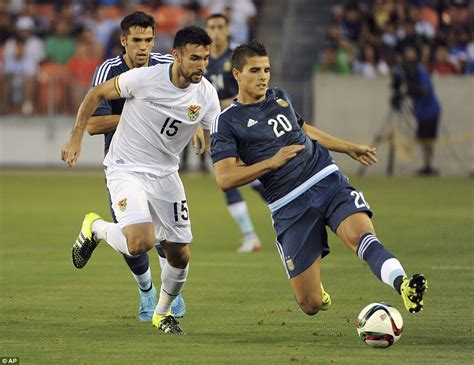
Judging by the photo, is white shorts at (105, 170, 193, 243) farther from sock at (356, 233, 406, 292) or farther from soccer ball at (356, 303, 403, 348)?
soccer ball at (356, 303, 403, 348)

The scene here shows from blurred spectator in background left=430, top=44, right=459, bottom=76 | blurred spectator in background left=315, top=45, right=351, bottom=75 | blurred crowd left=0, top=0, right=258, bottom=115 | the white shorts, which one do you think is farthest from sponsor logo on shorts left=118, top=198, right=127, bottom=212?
blurred spectator in background left=315, top=45, right=351, bottom=75

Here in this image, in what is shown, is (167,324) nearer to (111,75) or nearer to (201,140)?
(201,140)

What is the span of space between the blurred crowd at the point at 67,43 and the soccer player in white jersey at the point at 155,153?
1798 cm

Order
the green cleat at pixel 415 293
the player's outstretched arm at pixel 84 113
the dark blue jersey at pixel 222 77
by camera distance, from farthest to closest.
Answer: the dark blue jersey at pixel 222 77
the player's outstretched arm at pixel 84 113
the green cleat at pixel 415 293

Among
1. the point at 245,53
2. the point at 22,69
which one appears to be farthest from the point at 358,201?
the point at 22,69

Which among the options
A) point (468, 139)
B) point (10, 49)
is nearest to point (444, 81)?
point (468, 139)

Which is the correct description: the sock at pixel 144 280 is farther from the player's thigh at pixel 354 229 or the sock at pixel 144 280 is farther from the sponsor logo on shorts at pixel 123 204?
the player's thigh at pixel 354 229

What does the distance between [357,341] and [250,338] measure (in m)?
0.79

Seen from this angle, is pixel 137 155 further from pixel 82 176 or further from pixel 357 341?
pixel 82 176

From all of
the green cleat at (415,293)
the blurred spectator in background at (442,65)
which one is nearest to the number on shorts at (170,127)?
the green cleat at (415,293)

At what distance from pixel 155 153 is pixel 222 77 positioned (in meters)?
5.44

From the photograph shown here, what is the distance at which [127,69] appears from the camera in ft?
33.0

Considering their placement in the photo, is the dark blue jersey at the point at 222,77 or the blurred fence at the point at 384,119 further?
the blurred fence at the point at 384,119

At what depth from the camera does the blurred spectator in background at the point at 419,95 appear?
84.2ft
